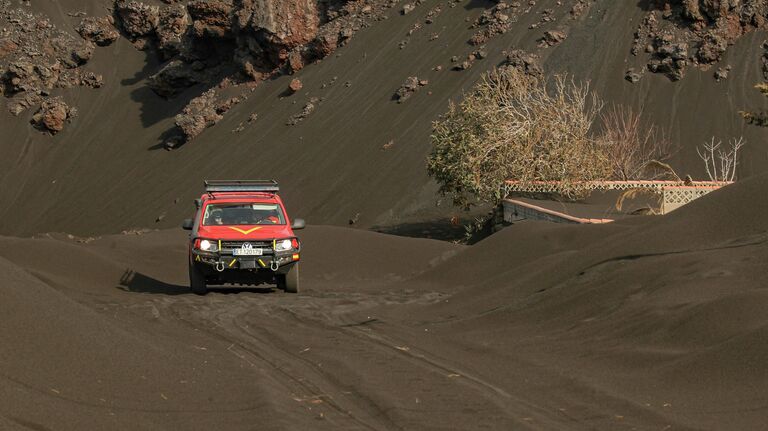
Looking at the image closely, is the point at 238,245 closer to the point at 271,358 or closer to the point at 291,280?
the point at 291,280

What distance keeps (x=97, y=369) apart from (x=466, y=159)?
22066 millimetres

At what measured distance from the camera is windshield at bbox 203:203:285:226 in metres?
18.9

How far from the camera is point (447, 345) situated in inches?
499

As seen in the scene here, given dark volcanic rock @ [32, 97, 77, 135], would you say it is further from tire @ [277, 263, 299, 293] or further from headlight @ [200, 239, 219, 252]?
headlight @ [200, 239, 219, 252]

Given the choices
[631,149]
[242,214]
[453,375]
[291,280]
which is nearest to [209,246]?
[242,214]

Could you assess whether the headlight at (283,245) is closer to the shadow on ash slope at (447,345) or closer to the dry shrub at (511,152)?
the shadow on ash slope at (447,345)

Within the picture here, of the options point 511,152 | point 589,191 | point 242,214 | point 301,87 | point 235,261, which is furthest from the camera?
point 301,87

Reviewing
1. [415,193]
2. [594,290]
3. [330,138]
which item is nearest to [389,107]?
[330,138]

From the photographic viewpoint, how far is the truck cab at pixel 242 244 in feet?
59.5

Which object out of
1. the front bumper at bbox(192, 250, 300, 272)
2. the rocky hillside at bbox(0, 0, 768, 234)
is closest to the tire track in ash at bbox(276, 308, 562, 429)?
the front bumper at bbox(192, 250, 300, 272)

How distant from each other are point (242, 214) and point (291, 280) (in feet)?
4.52

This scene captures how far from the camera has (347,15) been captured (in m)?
58.5

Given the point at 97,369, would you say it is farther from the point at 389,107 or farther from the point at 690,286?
the point at 389,107

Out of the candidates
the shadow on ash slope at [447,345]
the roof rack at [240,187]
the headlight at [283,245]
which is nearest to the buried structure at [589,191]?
the shadow on ash slope at [447,345]
